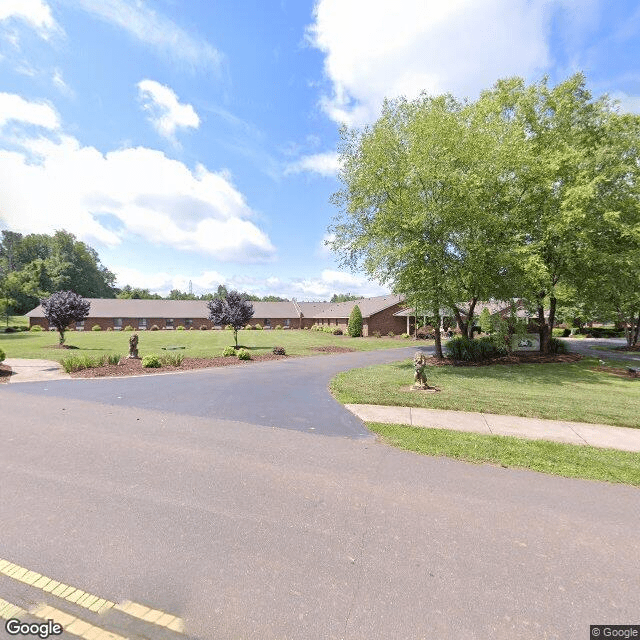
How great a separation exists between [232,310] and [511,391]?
20.6 m

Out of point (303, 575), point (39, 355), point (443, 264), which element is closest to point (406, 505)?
point (303, 575)

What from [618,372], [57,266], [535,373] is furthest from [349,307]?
[57,266]

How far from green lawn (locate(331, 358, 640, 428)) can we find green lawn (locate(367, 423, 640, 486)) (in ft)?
7.65

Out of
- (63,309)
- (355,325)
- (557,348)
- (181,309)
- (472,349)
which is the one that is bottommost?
(557,348)

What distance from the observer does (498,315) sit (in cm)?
1816

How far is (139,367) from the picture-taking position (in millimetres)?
16500

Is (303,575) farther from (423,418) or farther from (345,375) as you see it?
(345,375)

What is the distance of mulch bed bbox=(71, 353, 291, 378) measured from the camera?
14.8 metres

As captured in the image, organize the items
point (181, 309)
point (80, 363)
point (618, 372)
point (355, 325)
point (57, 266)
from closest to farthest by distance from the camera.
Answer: point (80, 363)
point (618, 372)
point (355, 325)
point (181, 309)
point (57, 266)

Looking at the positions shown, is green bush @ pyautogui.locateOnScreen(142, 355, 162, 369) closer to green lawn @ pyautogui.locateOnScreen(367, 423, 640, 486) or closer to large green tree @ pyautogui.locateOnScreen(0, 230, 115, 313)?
green lawn @ pyautogui.locateOnScreen(367, 423, 640, 486)

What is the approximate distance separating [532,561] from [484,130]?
19.0 m

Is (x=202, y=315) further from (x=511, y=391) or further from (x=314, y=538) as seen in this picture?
(x=314, y=538)

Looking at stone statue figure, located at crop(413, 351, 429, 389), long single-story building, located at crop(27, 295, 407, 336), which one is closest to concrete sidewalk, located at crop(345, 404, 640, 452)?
stone statue figure, located at crop(413, 351, 429, 389)

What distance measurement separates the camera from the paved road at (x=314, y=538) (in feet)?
9.52
